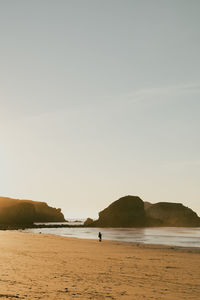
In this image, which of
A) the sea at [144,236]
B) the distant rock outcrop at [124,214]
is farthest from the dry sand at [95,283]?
the distant rock outcrop at [124,214]

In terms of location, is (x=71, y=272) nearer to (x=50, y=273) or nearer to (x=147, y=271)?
(x=50, y=273)

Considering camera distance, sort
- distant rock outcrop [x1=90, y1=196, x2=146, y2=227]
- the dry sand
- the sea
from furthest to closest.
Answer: distant rock outcrop [x1=90, y1=196, x2=146, y2=227] → the sea → the dry sand

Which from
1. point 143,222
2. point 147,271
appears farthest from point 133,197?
point 147,271

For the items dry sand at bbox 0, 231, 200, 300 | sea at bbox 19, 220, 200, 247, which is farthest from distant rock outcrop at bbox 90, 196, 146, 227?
dry sand at bbox 0, 231, 200, 300

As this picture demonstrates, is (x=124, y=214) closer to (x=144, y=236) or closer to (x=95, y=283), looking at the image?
(x=144, y=236)

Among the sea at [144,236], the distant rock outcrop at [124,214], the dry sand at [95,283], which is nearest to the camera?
the dry sand at [95,283]

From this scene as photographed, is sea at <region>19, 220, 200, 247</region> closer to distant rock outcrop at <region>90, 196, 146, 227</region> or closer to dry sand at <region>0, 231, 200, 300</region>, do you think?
dry sand at <region>0, 231, 200, 300</region>

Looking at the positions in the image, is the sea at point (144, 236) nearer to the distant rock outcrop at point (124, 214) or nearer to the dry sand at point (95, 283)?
the dry sand at point (95, 283)

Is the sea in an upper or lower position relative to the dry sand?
lower

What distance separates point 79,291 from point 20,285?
252 centimetres

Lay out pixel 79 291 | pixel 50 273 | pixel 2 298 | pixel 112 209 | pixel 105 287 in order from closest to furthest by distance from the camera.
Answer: pixel 2 298 → pixel 79 291 → pixel 105 287 → pixel 50 273 → pixel 112 209

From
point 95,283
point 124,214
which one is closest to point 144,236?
point 95,283

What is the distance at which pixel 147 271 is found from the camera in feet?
62.3

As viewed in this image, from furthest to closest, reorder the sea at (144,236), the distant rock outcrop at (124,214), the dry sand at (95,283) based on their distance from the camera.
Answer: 1. the distant rock outcrop at (124,214)
2. the sea at (144,236)
3. the dry sand at (95,283)
